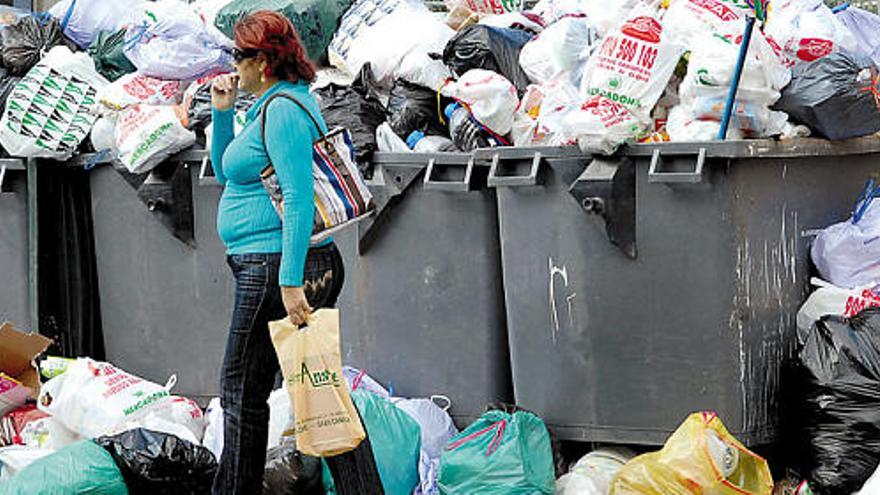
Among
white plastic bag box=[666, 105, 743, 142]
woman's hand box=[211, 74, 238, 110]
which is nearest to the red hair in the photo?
woman's hand box=[211, 74, 238, 110]

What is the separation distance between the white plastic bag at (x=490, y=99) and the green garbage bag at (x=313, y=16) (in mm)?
845

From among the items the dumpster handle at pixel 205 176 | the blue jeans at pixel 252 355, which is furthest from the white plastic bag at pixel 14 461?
the dumpster handle at pixel 205 176

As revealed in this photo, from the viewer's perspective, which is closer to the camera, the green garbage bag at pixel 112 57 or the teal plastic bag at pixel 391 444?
the teal plastic bag at pixel 391 444

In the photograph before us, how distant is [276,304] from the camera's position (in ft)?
14.2

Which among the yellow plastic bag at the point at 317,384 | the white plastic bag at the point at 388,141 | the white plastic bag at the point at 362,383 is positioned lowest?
the white plastic bag at the point at 362,383

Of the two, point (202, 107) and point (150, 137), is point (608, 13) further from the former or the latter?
point (150, 137)

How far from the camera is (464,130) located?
5184 millimetres

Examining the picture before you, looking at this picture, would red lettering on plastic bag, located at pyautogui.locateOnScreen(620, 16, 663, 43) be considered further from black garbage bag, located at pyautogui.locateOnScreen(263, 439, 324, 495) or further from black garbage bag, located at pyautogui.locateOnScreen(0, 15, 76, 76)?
black garbage bag, located at pyautogui.locateOnScreen(0, 15, 76, 76)

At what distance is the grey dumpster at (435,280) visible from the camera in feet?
16.8

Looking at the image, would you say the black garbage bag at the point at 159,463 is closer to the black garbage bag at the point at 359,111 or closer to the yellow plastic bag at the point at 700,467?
the black garbage bag at the point at 359,111

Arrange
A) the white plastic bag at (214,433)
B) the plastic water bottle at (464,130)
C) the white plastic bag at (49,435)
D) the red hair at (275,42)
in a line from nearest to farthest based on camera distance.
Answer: the red hair at (275,42)
the plastic water bottle at (464,130)
the white plastic bag at (214,433)
the white plastic bag at (49,435)

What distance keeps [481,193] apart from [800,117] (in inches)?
40.7

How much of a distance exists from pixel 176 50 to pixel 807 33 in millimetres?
2328

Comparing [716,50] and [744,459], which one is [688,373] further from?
[716,50]
